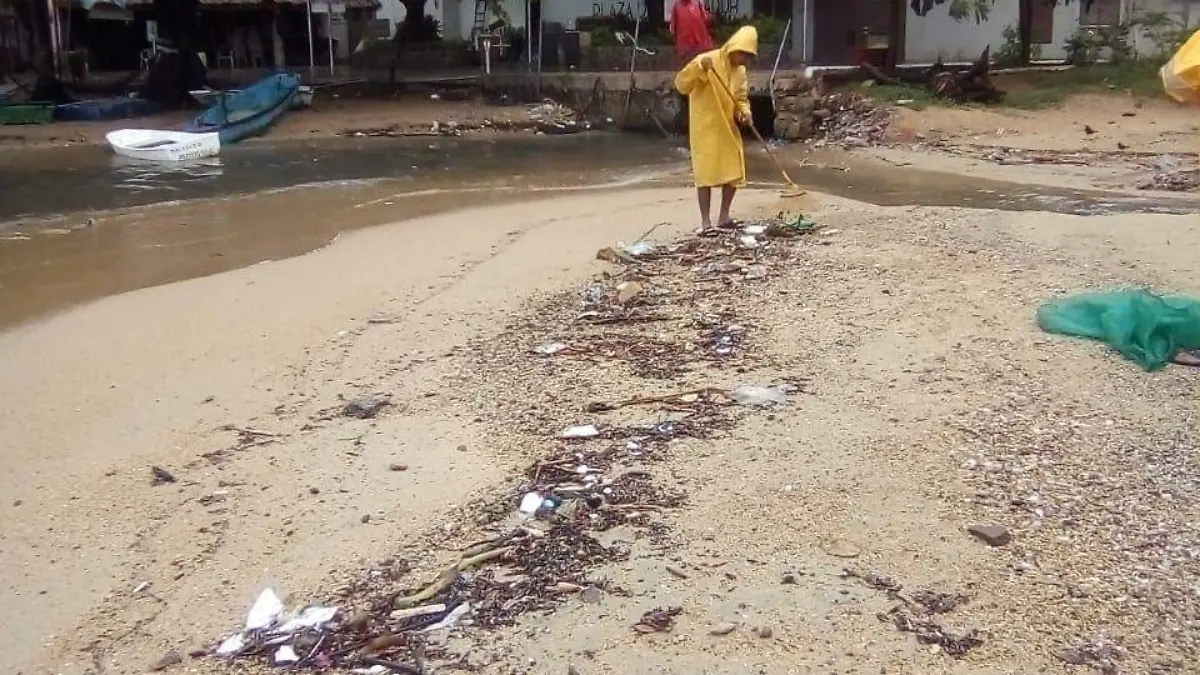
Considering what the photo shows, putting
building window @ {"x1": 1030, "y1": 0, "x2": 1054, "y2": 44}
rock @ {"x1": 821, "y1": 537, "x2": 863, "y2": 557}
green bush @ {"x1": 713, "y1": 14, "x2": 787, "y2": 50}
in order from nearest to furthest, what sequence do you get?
rock @ {"x1": 821, "y1": 537, "x2": 863, "y2": 557} → green bush @ {"x1": 713, "y1": 14, "x2": 787, "y2": 50} → building window @ {"x1": 1030, "y1": 0, "x2": 1054, "y2": 44}

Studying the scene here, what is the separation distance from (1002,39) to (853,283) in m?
20.1

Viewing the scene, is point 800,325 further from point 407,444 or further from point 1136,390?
point 407,444

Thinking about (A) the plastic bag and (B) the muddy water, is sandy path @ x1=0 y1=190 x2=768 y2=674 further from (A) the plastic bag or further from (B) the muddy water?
(A) the plastic bag

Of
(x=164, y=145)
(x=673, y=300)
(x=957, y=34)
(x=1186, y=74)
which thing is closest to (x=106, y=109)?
(x=164, y=145)

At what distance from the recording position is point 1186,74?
5184 millimetres

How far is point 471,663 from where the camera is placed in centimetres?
327

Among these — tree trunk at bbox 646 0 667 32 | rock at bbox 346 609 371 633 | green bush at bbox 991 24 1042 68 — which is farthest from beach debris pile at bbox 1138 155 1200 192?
tree trunk at bbox 646 0 667 32

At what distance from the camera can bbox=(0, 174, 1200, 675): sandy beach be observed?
11.3 feet

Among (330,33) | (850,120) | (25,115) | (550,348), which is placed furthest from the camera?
(330,33)

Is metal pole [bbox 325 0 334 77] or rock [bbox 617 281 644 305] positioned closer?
rock [bbox 617 281 644 305]

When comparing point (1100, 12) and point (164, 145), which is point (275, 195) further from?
point (1100, 12)

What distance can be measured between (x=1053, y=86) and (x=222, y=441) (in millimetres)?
17427

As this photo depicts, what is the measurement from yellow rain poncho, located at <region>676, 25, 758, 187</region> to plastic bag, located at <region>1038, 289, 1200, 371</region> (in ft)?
11.1

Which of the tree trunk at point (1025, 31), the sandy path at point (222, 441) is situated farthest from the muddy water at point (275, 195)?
the tree trunk at point (1025, 31)
